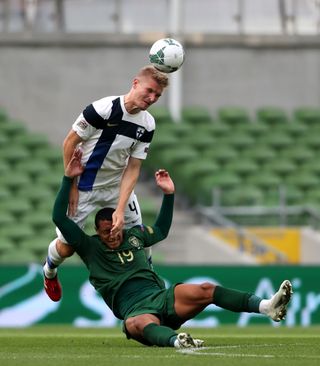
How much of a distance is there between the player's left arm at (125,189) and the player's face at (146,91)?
667 mm

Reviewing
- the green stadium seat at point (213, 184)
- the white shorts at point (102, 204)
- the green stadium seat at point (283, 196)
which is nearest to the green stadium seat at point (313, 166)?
the green stadium seat at point (283, 196)

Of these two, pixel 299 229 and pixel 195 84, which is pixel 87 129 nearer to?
pixel 299 229

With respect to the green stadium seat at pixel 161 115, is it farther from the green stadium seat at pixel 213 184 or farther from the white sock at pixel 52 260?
the white sock at pixel 52 260

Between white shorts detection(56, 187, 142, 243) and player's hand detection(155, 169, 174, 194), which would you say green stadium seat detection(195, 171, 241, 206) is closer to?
white shorts detection(56, 187, 142, 243)

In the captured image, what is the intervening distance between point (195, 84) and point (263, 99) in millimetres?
1373

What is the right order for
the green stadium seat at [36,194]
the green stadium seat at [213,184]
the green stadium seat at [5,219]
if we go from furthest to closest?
the green stadium seat at [36,194] → the green stadium seat at [213,184] → the green stadium seat at [5,219]

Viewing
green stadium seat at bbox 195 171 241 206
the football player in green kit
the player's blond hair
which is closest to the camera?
the football player in green kit

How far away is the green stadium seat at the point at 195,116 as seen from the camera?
965 inches

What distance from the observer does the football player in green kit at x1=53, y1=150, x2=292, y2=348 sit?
386 inches

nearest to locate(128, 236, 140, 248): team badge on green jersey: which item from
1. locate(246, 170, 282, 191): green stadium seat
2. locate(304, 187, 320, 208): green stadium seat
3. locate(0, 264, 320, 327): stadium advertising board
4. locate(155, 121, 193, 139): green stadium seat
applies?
locate(0, 264, 320, 327): stadium advertising board

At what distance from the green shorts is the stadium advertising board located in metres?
7.48

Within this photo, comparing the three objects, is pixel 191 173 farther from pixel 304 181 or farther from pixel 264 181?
pixel 304 181

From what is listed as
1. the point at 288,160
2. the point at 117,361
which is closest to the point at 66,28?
the point at 288,160

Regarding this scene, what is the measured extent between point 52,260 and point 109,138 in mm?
1219
